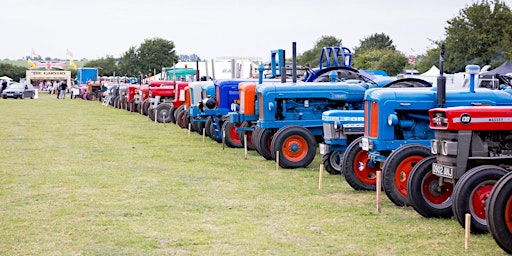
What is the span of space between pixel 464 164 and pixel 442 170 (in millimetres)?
236

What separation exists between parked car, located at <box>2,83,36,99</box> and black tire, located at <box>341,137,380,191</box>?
2238 inches

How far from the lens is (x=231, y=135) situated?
2002 cm

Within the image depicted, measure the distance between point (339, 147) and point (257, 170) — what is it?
1.65 m

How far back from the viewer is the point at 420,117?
11922mm

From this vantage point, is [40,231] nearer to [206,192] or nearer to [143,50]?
[206,192]

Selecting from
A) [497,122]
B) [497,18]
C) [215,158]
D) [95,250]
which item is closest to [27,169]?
[215,158]

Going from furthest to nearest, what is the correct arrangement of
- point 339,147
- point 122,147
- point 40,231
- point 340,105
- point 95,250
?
point 122,147 → point 340,105 → point 339,147 → point 40,231 → point 95,250

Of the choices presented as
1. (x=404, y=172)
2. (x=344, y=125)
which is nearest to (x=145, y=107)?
(x=344, y=125)

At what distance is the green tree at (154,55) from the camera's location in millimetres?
87812

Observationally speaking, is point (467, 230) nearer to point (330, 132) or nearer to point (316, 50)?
point (330, 132)

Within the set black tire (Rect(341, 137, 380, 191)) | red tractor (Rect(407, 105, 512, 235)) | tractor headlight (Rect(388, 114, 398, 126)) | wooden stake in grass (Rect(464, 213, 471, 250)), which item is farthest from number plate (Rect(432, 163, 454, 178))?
black tire (Rect(341, 137, 380, 191))

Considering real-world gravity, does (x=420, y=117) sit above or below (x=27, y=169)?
above

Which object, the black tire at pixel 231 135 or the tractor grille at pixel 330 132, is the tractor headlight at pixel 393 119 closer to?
the tractor grille at pixel 330 132

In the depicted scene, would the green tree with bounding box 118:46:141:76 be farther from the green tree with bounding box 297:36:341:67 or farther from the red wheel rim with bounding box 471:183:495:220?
the red wheel rim with bounding box 471:183:495:220
